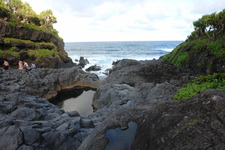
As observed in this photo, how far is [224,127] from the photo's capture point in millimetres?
3100

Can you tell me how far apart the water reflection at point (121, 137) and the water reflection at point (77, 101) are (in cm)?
1447

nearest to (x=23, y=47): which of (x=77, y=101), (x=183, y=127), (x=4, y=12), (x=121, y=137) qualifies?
(x=4, y=12)

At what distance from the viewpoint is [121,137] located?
17.3ft

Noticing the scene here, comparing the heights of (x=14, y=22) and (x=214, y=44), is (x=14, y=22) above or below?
above

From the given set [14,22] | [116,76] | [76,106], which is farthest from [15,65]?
[116,76]

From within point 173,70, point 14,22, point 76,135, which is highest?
point 14,22

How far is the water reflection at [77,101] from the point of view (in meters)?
20.8

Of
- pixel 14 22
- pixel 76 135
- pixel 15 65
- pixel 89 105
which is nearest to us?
pixel 76 135

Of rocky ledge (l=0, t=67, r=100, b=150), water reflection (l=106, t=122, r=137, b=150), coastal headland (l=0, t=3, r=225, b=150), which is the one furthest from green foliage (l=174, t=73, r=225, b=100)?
rocky ledge (l=0, t=67, r=100, b=150)

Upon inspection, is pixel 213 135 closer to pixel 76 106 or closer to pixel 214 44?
pixel 76 106

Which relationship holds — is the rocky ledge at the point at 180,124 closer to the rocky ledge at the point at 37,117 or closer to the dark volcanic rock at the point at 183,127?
the dark volcanic rock at the point at 183,127

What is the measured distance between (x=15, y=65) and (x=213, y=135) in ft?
138

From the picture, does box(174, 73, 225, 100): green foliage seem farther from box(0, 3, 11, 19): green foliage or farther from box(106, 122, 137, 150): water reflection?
box(0, 3, 11, 19): green foliage

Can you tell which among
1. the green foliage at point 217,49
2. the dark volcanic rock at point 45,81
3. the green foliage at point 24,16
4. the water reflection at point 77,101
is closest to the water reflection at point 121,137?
the water reflection at point 77,101
